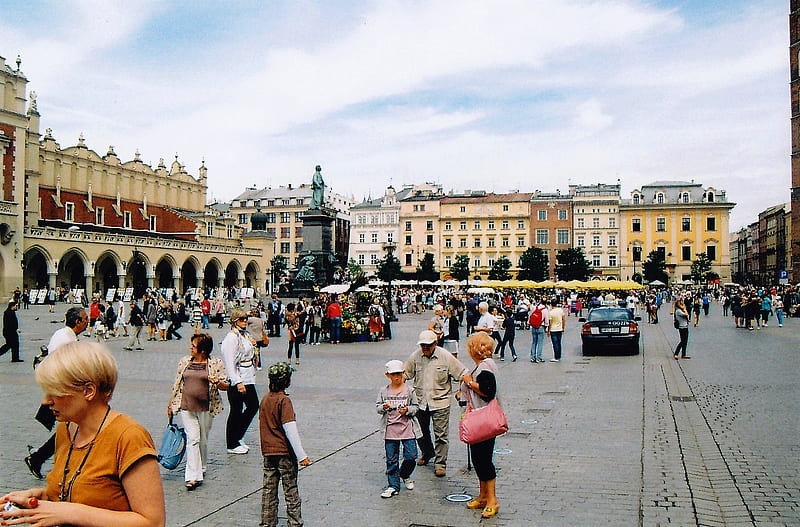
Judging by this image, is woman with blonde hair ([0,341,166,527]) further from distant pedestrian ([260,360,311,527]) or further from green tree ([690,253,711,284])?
green tree ([690,253,711,284])

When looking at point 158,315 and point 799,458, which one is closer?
point 799,458

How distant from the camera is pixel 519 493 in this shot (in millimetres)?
6695

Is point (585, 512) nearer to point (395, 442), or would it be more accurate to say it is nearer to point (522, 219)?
point (395, 442)

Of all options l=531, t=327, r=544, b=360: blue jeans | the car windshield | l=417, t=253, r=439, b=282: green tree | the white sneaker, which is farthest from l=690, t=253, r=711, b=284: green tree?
the white sneaker

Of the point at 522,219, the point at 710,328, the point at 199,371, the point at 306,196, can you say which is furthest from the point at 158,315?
the point at 306,196

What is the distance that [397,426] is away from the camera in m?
6.79

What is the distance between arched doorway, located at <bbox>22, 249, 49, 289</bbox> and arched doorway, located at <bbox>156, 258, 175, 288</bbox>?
38.7 feet

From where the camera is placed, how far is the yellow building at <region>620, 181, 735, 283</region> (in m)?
91.9

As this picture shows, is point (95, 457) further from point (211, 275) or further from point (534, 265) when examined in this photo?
point (534, 265)

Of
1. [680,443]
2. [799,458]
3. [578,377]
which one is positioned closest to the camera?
[799,458]

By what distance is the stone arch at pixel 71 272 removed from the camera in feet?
190

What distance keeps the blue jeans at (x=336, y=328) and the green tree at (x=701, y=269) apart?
244 feet

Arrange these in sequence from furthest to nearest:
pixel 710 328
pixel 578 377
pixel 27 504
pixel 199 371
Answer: pixel 710 328, pixel 578 377, pixel 199 371, pixel 27 504

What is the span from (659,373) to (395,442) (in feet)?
35.3
